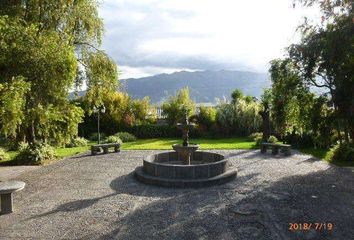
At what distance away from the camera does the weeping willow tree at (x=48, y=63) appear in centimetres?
1130

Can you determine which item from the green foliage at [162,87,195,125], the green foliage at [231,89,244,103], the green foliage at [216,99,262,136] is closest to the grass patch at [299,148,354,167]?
the green foliage at [216,99,262,136]

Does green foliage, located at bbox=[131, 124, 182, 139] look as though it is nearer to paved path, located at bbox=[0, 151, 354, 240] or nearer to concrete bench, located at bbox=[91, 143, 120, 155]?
concrete bench, located at bbox=[91, 143, 120, 155]

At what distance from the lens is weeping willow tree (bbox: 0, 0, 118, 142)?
11297mm

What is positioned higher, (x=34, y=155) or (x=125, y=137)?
(x=125, y=137)

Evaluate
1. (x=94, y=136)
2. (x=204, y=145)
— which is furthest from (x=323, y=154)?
(x=94, y=136)

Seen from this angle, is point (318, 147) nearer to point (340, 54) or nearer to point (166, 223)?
point (340, 54)

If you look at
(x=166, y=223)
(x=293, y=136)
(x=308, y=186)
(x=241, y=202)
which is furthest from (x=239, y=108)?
(x=166, y=223)

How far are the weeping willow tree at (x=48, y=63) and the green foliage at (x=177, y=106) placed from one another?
1099 cm

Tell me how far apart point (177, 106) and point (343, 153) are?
16372 millimetres

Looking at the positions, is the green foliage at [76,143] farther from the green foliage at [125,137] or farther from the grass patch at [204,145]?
the green foliage at [125,137]

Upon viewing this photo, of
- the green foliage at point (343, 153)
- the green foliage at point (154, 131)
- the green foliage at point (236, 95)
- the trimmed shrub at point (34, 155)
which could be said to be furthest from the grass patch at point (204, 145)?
the green foliage at point (236, 95)

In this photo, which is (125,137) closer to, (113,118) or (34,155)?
(113,118)

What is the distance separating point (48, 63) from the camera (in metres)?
12.2

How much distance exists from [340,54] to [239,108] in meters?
15.2
